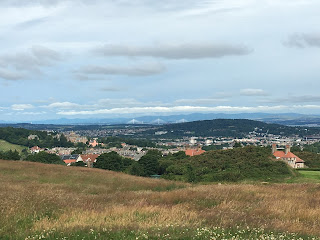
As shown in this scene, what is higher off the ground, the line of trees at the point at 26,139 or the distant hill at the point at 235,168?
the distant hill at the point at 235,168

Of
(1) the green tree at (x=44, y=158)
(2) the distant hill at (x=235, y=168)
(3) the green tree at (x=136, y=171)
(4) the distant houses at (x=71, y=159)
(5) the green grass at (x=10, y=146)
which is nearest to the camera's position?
(2) the distant hill at (x=235, y=168)

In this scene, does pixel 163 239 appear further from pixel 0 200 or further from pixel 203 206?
pixel 0 200

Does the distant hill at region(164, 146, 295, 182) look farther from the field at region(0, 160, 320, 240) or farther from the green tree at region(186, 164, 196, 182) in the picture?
the field at region(0, 160, 320, 240)

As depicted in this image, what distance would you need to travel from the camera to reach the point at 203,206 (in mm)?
11211

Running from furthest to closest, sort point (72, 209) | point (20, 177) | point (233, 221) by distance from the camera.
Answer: point (20, 177)
point (72, 209)
point (233, 221)

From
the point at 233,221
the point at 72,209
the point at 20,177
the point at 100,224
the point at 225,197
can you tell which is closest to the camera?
the point at 100,224

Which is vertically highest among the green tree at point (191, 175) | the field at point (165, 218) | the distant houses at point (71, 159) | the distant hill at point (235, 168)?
the field at point (165, 218)

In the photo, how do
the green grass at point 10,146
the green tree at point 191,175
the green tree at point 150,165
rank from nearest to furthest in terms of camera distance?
the green tree at point 191,175, the green tree at point 150,165, the green grass at point 10,146

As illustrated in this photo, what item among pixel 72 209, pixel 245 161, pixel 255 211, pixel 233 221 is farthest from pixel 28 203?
pixel 245 161

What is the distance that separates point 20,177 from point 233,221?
17561 millimetres

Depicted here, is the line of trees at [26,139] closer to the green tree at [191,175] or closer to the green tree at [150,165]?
the green tree at [150,165]

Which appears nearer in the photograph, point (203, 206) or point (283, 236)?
point (283, 236)

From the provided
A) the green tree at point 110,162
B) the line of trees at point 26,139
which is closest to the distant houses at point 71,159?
the green tree at point 110,162

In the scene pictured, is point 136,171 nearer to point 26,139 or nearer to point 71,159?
point 71,159
